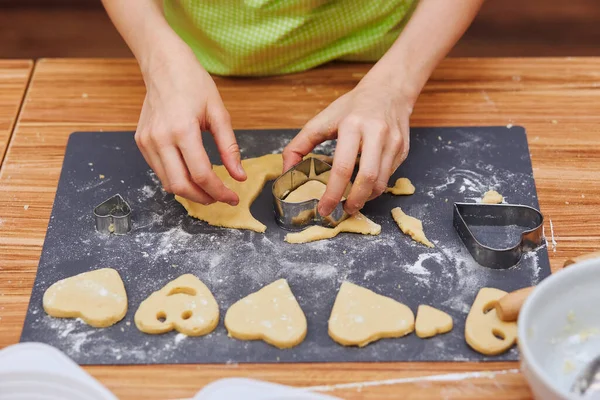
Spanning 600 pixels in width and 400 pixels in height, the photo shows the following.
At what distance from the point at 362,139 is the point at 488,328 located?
0.35 meters

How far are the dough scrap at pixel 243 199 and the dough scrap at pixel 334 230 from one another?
61mm

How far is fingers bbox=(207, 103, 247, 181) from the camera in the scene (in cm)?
122

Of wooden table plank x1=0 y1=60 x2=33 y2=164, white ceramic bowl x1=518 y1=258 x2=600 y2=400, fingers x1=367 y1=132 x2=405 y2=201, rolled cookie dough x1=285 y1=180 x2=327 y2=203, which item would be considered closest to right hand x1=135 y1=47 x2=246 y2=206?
rolled cookie dough x1=285 y1=180 x2=327 y2=203

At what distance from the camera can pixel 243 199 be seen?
131 cm

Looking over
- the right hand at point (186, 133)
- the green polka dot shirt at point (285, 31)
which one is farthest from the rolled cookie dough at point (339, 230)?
the green polka dot shirt at point (285, 31)

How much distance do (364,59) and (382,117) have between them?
40cm

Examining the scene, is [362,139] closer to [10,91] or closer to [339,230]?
[339,230]

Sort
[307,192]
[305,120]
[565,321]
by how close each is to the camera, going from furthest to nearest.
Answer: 1. [305,120]
2. [307,192]
3. [565,321]

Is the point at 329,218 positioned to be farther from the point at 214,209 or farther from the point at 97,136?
the point at 97,136

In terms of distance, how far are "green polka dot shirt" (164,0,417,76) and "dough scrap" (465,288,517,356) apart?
68 cm

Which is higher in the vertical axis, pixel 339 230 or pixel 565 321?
pixel 565 321

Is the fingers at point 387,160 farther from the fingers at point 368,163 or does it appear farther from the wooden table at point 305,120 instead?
the wooden table at point 305,120

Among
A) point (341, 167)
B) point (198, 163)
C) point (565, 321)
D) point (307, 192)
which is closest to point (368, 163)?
point (341, 167)

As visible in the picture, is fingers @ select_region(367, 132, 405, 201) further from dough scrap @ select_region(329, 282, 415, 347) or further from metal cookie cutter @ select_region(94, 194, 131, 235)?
metal cookie cutter @ select_region(94, 194, 131, 235)
